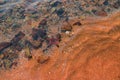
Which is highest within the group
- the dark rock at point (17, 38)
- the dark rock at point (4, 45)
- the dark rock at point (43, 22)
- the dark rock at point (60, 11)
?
the dark rock at point (60, 11)

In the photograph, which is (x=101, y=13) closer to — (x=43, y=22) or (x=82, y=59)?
(x=43, y=22)

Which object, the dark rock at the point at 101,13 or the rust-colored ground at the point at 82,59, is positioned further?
the dark rock at the point at 101,13

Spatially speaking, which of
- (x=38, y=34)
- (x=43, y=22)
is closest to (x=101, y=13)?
(x=43, y=22)

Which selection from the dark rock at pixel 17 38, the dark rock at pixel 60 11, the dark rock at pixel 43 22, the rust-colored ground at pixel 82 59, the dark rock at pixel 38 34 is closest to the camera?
the rust-colored ground at pixel 82 59

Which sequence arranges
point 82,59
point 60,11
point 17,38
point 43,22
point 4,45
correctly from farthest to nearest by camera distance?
point 60,11, point 43,22, point 17,38, point 4,45, point 82,59

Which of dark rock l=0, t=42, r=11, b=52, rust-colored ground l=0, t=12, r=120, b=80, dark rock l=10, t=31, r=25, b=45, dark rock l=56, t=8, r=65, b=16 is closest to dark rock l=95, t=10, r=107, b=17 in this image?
rust-colored ground l=0, t=12, r=120, b=80

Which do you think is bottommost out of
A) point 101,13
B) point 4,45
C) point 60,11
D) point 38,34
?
point 4,45

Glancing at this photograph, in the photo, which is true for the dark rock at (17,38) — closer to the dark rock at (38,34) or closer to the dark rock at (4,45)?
the dark rock at (4,45)

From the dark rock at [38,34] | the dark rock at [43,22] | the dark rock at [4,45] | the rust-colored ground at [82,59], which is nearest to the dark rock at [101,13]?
the rust-colored ground at [82,59]

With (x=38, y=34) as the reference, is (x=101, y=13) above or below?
above
